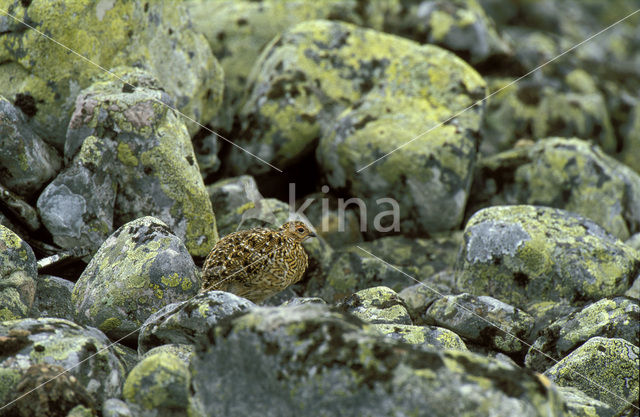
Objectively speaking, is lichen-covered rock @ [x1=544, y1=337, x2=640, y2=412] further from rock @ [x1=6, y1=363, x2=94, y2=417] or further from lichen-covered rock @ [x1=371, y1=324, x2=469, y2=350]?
rock @ [x1=6, y1=363, x2=94, y2=417]

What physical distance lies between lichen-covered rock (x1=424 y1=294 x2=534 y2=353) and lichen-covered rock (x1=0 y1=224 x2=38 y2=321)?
4845mm

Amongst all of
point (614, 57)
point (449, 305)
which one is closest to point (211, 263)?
point (449, 305)

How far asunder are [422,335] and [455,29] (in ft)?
30.9

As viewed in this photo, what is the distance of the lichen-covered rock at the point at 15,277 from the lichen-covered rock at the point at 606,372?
5.76 meters

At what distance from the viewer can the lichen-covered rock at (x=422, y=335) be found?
781 cm

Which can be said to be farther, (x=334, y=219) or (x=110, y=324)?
(x=334, y=219)

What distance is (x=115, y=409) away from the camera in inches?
230

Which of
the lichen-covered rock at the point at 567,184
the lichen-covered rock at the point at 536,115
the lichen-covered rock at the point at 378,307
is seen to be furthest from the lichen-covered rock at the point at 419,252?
the lichen-covered rock at the point at 536,115

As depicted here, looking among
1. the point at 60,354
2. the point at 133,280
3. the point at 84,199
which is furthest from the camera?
the point at 84,199

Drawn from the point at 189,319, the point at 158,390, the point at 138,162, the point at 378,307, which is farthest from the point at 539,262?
the point at 158,390

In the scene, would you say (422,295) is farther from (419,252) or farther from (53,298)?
(53,298)

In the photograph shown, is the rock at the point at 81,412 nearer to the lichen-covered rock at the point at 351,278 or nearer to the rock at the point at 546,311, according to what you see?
the lichen-covered rock at the point at 351,278

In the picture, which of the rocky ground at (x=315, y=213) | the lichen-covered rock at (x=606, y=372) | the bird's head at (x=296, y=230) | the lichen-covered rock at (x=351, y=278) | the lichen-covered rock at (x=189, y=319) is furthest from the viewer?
the lichen-covered rock at (x=351, y=278)

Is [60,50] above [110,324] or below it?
above
